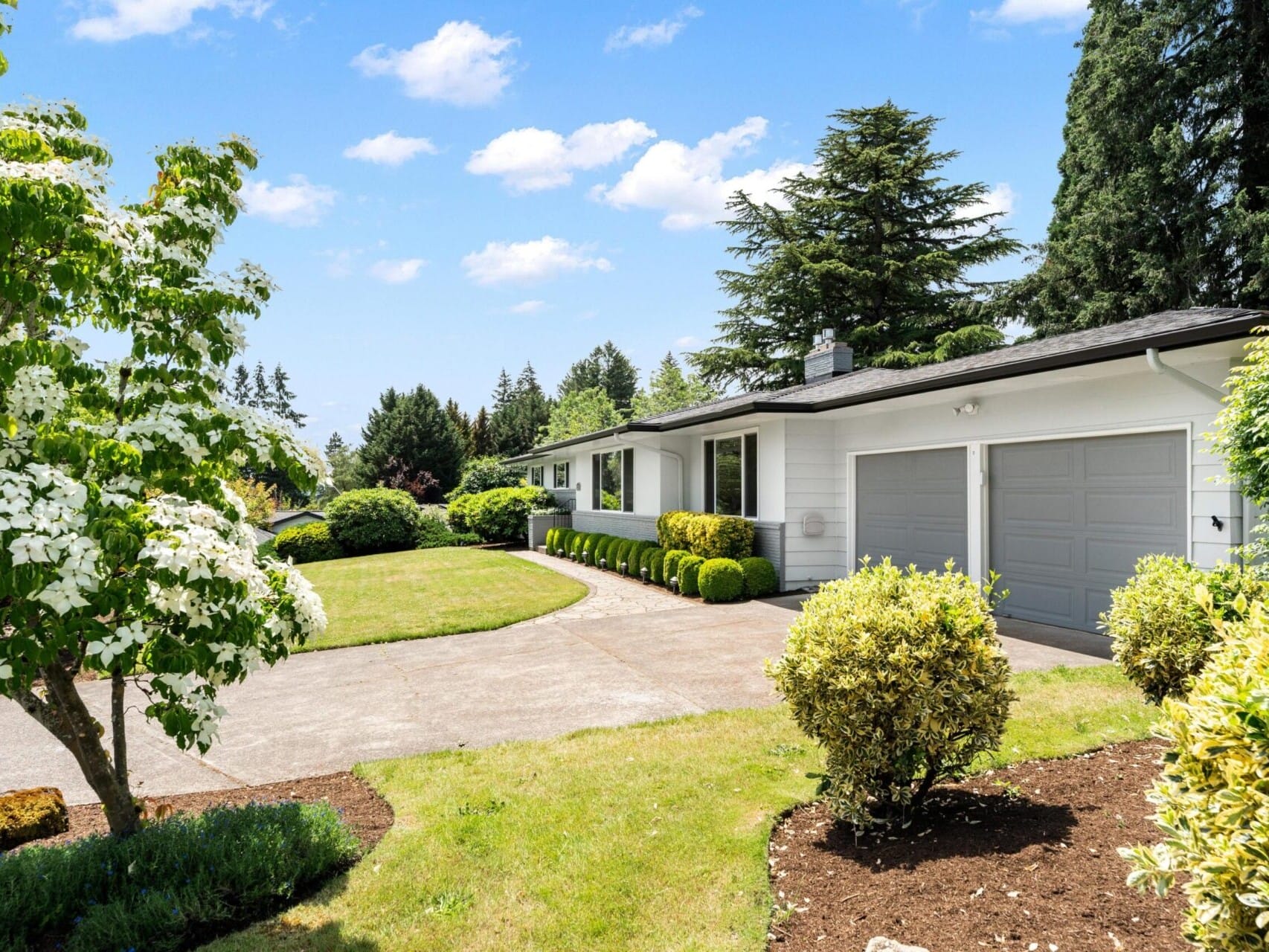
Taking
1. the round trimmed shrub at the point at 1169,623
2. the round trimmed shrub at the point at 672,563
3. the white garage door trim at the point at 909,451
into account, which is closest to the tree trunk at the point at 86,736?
the round trimmed shrub at the point at 1169,623

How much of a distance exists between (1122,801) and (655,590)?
10.3 meters

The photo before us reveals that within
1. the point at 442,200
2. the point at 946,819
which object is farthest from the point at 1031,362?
the point at 442,200

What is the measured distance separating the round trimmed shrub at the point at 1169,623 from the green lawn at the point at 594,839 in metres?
0.45

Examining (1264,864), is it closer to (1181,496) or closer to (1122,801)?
(1122,801)

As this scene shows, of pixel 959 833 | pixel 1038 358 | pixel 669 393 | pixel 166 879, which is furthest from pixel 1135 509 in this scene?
pixel 669 393

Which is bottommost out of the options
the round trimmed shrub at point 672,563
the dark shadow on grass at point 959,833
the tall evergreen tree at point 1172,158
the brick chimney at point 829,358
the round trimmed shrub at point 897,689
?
the dark shadow on grass at point 959,833

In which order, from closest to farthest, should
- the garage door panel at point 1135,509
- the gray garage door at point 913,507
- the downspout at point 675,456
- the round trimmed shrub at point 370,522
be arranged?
the garage door panel at point 1135,509 < the gray garage door at point 913,507 < the downspout at point 675,456 < the round trimmed shrub at point 370,522

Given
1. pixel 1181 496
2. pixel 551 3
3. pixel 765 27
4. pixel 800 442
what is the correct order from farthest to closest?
pixel 800 442 < pixel 765 27 < pixel 551 3 < pixel 1181 496

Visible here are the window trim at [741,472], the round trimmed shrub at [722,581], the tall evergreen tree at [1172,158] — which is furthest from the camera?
the tall evergreen tree at [1172,158]

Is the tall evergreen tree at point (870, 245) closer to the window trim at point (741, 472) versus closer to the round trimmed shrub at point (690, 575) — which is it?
the window trim at point (741, 472)

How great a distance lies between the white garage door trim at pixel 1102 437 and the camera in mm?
7152

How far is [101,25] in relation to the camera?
6.07 meters

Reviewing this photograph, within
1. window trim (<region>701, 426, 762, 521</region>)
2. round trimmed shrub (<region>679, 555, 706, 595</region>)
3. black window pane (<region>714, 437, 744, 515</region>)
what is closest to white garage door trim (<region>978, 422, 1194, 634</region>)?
window trim (<region>701, 426, 762, 521</region>)

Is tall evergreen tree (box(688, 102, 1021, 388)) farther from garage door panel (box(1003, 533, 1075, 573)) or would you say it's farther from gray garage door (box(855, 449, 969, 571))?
garage door panel (box(1003, 533, 1075, 573))
